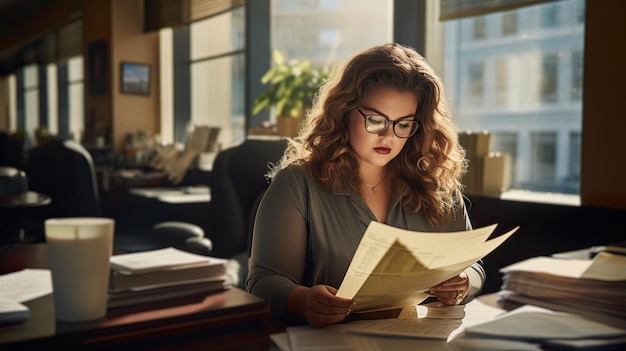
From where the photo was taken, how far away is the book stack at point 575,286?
1.14 metres

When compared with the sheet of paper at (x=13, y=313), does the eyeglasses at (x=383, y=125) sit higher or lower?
higher

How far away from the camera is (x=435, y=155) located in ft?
5.14

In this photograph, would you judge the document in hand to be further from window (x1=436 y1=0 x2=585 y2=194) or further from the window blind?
the window blind

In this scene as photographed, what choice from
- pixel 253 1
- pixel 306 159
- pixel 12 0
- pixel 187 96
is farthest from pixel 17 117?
pixel 306 159

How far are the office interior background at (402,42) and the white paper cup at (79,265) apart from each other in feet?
5.50

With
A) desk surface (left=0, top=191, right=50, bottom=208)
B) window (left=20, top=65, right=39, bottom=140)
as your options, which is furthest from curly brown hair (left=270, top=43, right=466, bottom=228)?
window (left=20, top=65, right=39, bottom=140)

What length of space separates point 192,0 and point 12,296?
4618 millimetres

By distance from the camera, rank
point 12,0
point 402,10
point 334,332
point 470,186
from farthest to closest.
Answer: point 12,0
point 402,10
point 470,186
point 334,332

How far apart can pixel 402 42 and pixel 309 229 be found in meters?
1.70

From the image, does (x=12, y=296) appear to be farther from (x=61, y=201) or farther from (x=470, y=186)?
(x=61, y=201)

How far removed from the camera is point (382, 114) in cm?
139

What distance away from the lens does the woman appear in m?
1.39

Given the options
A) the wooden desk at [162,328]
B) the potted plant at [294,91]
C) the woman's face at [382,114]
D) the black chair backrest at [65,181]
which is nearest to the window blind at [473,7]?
the potted plant at [294,91]

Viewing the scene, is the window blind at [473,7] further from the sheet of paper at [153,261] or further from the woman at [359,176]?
the sheet of paper at [153,261]
